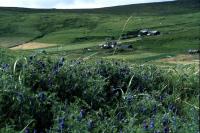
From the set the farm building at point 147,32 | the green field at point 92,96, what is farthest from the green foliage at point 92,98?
the farm building at point 147,32

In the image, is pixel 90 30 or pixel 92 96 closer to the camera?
pixel 92 96

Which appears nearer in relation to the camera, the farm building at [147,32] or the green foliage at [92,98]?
the green foliage at [92,98]

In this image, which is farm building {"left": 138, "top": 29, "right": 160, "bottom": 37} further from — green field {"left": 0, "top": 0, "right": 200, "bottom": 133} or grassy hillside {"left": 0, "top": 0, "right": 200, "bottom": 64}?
green field {"left": 0, "top": 0, "right": 200, "bottom": 133}

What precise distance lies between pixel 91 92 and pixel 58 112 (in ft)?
3.17

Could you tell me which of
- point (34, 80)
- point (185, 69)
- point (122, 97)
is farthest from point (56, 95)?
point (185, 69)

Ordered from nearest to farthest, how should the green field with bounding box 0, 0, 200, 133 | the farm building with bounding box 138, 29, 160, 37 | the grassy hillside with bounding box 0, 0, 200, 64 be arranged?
the green field with bounding box 0, 0, 200, 133, the grassy hillside with bounding box 0, 0, 200, 64, the farm building with bounding box 138, 29, 160, 37

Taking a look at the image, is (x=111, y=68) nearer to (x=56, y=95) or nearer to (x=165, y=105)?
(x=165, y=105)

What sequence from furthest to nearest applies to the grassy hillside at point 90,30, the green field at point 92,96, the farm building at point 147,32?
the farm building at point 147,32 → the grassy hillside at point 90,30 → the green field at point 92,96

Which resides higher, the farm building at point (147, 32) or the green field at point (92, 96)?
the green field at point (92, 96)

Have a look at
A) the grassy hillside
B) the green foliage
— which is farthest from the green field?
the grassy hillside

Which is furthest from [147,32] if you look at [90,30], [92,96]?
[92,96]

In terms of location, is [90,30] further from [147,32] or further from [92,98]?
[92,98]

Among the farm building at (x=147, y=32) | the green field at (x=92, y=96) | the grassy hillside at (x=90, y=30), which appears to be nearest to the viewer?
the green field at (x=92, y=96)

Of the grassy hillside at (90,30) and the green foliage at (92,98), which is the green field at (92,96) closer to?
the green foliage at (92,98)
